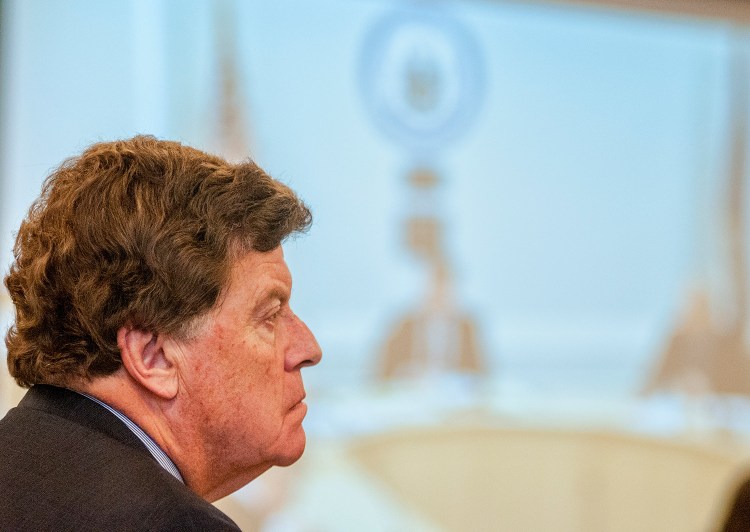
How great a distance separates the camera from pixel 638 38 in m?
4.17

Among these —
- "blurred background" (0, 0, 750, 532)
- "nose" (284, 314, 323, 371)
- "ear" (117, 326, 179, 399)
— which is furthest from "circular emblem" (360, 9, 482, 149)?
"ear" (117, 326, 179, 399)

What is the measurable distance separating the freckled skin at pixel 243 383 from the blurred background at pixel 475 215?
2.03 metres

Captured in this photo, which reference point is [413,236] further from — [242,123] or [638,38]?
[638,38]

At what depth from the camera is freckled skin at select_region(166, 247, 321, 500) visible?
117 centimetres

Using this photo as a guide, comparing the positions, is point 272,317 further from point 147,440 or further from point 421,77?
point 421,77

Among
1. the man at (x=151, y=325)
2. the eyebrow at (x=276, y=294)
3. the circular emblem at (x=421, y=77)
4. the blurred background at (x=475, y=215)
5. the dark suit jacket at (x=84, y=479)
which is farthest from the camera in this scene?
the circular emblem at (x=421, y=77)

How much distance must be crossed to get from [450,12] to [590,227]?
3.71 ft

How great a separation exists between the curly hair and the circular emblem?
8.33ft

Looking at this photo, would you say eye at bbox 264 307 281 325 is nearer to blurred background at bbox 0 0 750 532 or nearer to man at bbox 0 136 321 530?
man at bbox 0 136 321 530

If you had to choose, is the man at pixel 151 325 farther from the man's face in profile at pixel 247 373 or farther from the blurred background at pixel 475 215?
the blurred background at pixel 475 215

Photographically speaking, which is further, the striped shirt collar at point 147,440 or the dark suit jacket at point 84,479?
the striped shirt collar at point 147,440

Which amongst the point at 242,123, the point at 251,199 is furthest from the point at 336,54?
the point at 251,199

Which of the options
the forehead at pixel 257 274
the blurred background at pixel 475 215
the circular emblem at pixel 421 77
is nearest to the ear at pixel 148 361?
the forehead at pixel 257 274

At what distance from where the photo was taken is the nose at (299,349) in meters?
1.27
